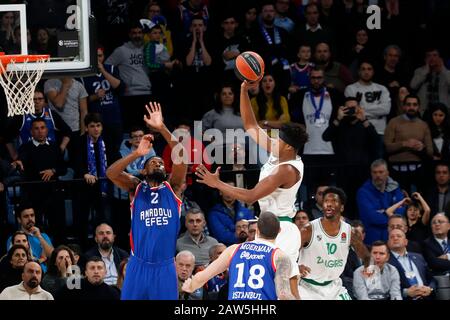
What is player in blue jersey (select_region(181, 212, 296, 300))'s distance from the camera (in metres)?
11.0

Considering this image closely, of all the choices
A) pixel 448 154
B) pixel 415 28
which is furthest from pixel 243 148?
pixel 415 28

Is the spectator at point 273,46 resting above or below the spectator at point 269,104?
above

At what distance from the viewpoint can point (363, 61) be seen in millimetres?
17328

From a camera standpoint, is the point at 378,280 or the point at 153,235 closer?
the point at 153,235

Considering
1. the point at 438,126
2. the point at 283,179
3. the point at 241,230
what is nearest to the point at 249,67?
the point at 283,179

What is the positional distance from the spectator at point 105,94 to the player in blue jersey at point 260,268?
204 inches

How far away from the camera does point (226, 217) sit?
15.2 meters

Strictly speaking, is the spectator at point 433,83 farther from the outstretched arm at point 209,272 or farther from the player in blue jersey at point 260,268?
the outstretched arm at point 209,272

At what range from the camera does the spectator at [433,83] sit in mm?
17219

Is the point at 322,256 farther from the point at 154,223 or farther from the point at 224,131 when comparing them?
the point at 224,131

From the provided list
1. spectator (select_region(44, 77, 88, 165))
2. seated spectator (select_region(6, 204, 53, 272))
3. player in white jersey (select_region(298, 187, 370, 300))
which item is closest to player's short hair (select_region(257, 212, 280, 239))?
player in white jersey (select_region(298, 187, 370, 300))

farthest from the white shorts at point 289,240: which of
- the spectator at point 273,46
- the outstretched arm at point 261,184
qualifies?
the spectator at point 273,46

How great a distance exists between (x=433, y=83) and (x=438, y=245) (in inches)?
113
